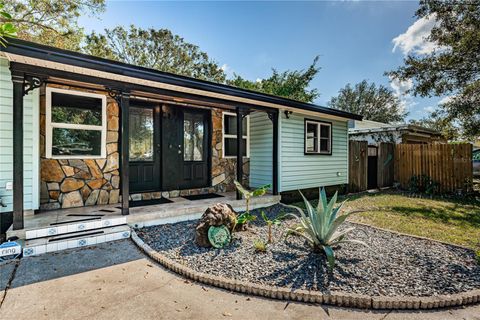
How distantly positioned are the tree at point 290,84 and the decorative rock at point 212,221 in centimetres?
1417

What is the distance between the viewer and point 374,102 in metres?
28.1

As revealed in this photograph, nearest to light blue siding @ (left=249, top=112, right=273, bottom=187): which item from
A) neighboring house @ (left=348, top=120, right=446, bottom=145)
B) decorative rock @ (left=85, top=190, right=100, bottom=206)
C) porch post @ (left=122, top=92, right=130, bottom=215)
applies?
porch post @ (left=122, top=92, right=130, bottom=215)

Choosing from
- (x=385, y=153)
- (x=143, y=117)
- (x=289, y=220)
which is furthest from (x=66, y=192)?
(x=385, y=153)

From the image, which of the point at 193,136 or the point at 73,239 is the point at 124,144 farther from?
the point at 193,136

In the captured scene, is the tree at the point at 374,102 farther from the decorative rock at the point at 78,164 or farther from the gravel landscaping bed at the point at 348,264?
the decorative rock at the point at 78,164

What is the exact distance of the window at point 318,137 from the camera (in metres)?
7.39

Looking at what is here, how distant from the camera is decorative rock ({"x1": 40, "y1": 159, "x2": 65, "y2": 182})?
4.52 metres

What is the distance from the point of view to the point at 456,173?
7.93 meters

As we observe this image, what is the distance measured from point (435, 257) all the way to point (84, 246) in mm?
4773

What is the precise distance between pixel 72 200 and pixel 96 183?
518mm

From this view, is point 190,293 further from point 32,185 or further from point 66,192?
point 66,192

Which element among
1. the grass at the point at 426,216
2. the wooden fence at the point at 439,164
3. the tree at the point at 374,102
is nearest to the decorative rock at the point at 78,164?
the grass at the point at 426,216

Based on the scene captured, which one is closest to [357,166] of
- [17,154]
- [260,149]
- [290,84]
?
[260,149]

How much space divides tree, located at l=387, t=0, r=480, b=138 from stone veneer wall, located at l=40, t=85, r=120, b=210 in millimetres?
9824
